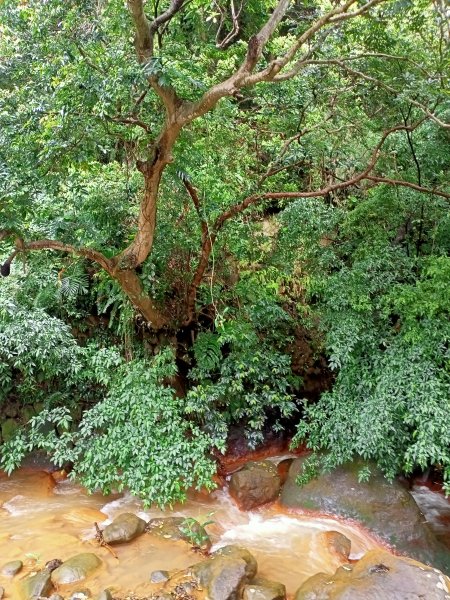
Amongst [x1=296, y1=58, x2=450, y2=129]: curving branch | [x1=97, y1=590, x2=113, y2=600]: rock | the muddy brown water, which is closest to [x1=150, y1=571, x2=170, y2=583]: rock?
the muddy brown water

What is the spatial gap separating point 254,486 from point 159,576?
1.85m

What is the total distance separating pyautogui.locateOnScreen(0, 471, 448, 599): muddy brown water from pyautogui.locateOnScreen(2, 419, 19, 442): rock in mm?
511

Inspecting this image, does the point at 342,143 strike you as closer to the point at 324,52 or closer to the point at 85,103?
the point at 324,52

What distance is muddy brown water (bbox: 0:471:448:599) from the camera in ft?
13.8

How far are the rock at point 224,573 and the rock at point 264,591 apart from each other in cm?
6

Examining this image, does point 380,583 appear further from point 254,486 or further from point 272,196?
point 272,196

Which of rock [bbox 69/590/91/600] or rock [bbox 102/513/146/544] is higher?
rock [bbox 102/513/146/544]

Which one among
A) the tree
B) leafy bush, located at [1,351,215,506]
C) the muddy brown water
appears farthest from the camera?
leafy bush, located at [1,351,215,506]

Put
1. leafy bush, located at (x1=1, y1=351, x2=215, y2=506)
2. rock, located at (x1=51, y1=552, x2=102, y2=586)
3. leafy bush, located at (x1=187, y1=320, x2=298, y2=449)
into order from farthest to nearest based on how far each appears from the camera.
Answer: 1. leafy bush, located at (x1=187, y1=320, x2=298, y2=449)
2. leafy bush, located at (x1=1, y1=351, x2=215, y2=506)
3. rock, located at (x1=51, y1=552, x2=102, y2=586)

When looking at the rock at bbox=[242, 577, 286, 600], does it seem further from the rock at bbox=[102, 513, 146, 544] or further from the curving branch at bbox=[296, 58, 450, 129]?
the curving branch at bbox=[296, 58, 450, 129]

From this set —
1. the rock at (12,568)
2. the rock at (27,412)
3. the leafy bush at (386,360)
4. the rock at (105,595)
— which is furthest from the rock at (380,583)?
the rock at (27,412)

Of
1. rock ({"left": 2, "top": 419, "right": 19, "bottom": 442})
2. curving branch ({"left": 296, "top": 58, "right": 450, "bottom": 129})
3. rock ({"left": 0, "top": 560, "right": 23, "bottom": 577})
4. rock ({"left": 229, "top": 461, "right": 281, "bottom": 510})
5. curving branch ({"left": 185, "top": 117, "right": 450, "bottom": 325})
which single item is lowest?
rock ({"left": 0, "top": 560, "right": 23, "bottom": 577})

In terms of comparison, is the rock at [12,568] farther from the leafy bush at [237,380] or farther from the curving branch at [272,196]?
the curving branch at [272,196]

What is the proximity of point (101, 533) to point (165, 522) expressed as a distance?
0.67 meters
